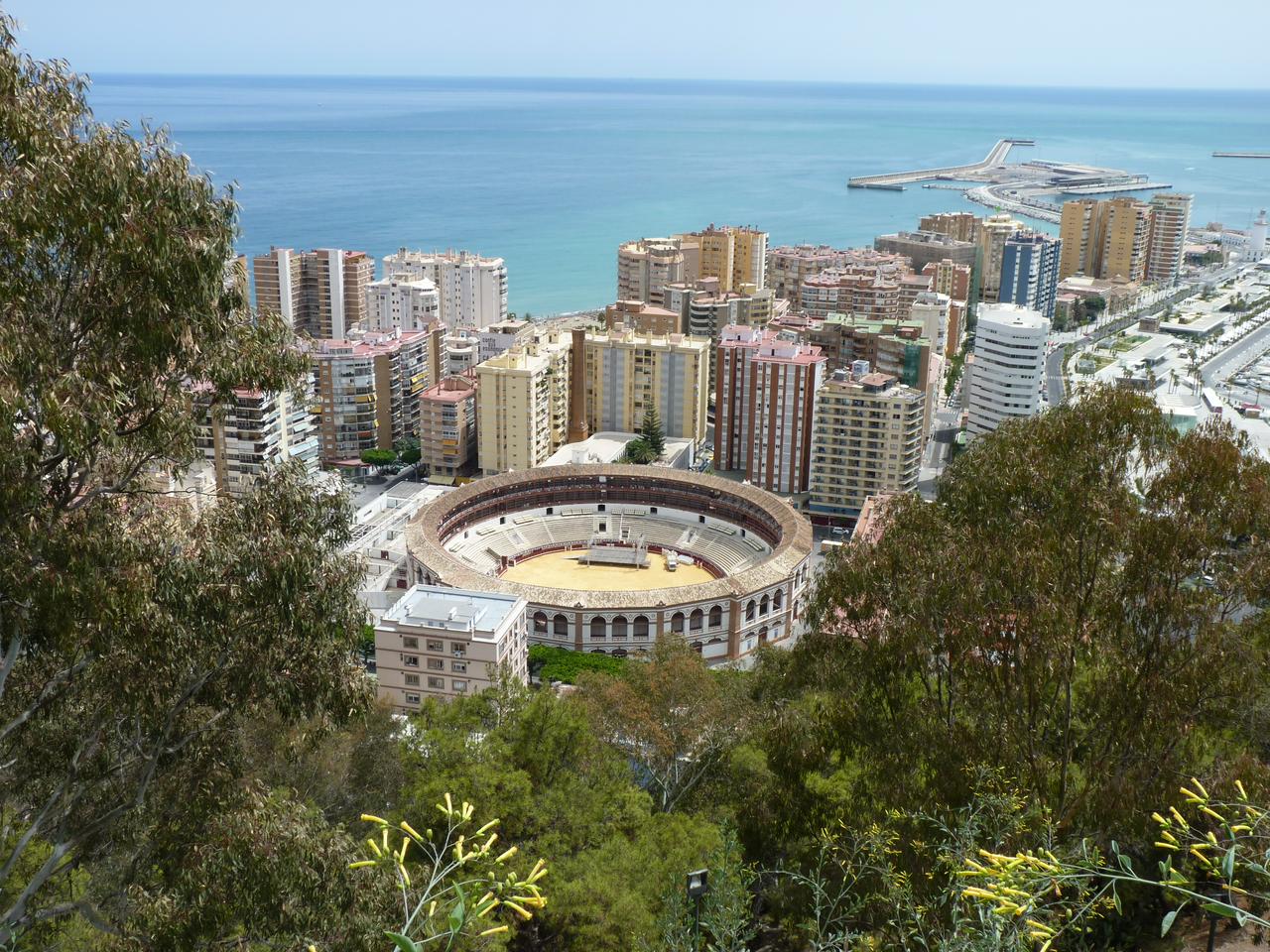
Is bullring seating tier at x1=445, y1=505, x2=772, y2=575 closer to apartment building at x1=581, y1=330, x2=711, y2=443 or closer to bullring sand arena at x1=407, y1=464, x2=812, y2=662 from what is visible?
bullring sand arena at x1=407, y1=464, x2=812, y2=662

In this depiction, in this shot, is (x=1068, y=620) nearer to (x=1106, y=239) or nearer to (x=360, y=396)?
(x=360, y=396)

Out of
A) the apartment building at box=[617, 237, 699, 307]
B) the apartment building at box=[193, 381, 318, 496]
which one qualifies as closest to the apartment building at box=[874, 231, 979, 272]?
the apartment building at box=[617, 237, 699, 307]

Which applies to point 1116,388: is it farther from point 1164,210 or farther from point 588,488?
point 1164,210

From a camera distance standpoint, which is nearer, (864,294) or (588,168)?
(864,294)

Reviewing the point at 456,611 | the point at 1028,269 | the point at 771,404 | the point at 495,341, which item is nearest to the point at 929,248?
the point at 1028,269

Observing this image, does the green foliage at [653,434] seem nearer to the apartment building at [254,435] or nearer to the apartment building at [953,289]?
the apartment building at [254,435]

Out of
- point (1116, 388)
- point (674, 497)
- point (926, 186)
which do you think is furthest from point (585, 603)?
point (926, 186)
